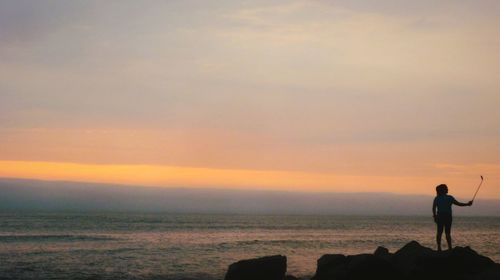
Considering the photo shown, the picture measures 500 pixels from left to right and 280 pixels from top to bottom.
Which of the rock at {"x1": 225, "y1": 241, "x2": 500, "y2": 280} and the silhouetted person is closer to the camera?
the rock at {"x1": 225, "y1": 241, "x2": 500, "y2": 280}

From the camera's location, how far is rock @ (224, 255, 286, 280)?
1677 cm

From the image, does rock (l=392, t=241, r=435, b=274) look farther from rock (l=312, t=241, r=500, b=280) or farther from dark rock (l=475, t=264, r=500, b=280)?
dark rock (l=475, t=264, r=500, b=280)

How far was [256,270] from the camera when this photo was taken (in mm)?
16828

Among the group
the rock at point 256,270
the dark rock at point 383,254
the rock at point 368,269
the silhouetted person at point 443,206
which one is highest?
the silhouetted person at point 443,206

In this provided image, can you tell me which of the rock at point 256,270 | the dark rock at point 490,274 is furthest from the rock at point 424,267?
the rock at point 256,270

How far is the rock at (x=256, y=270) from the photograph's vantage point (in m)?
16.8

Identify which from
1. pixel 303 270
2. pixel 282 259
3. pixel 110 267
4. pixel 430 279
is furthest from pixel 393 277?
pixel 110 267

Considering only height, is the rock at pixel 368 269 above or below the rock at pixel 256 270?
above

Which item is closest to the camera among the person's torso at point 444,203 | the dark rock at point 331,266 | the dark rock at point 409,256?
the dark rock at point 409,256

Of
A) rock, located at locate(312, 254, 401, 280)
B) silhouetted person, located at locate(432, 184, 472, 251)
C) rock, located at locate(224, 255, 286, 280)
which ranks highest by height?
silhouetted person, located at locate(432, 184, 472, 251)

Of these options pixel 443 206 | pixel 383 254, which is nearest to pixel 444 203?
pixel 443 206

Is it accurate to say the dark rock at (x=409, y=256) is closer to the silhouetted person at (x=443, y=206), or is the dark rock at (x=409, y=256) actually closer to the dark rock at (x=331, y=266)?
the silhouetted person at (x=443, y=206)

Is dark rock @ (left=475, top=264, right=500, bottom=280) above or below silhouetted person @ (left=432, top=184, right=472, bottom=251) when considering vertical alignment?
below

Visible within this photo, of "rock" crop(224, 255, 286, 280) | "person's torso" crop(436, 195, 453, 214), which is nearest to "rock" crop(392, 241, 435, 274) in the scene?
"person's torso" crop(436, 195, 453, 214)
